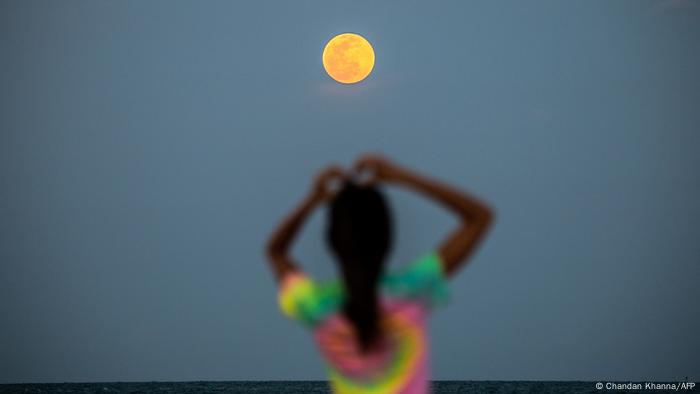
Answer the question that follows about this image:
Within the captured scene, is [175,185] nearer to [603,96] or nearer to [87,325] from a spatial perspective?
[87,325]

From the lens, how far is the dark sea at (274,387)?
235 inches

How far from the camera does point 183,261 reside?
6234mm

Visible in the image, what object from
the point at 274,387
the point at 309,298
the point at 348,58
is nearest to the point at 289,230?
the point at 309,298

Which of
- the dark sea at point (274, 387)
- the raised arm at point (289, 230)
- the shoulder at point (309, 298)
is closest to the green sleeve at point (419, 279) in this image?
the shoulder at point (309, 298)

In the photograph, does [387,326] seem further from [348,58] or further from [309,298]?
[348,58]

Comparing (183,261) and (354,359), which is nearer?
(354,359)

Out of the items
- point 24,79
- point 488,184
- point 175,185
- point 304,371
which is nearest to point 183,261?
point 175,185

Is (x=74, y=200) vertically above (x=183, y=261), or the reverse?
(x=74, y=200)

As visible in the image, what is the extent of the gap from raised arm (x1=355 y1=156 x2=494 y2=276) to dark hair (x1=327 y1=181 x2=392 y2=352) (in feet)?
0.17

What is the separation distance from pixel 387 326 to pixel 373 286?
0.10 meters

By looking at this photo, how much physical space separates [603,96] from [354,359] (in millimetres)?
5583

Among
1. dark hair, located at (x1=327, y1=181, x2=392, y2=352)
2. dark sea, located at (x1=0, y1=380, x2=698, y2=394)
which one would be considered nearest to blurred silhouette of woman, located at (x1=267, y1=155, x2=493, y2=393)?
dark hair, located at (x1=327, y1=181, x2=392, y2=352)

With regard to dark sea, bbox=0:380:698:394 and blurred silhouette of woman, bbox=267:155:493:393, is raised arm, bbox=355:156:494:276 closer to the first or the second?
blurred silhouette of woman, bbox=267:155:493:393

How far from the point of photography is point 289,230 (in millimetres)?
1453
